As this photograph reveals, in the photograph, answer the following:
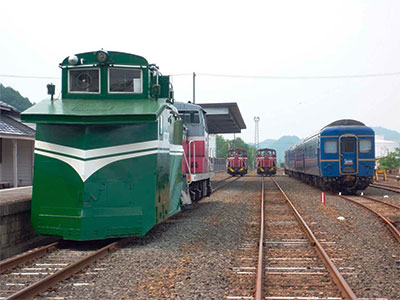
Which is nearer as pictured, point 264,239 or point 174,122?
point 264,239

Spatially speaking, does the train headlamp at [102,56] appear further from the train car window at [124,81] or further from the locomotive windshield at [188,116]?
the locomotive windshield at [188,116]

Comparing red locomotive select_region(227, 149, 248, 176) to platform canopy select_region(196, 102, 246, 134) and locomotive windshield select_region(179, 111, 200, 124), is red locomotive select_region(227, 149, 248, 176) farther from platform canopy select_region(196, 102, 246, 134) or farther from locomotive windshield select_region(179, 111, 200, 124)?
locomotive windshield select_region(179, 111, 200, 124)

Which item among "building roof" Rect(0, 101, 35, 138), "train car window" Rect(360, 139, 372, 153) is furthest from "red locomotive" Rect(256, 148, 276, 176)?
"building roof" Rect(0, 101, 35, 138)

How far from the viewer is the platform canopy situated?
34.8 metres

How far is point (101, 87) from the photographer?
29.9 ft

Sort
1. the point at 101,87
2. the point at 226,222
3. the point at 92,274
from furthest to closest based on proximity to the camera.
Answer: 1. the point at 226,222
2. the point at 101,87
3. the point at 92,274

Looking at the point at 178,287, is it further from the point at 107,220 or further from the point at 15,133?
the point at 15,133

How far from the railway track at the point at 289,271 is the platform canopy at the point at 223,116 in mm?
25122

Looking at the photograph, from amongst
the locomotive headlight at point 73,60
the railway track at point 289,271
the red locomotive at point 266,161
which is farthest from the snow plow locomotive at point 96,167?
the red locomotive at point 266,161

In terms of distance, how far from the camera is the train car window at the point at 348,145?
2027cm

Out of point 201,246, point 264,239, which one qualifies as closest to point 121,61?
point 201,246

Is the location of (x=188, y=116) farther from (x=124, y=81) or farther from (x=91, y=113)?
(x=91, y=113)

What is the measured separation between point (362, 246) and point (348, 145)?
12.7 m

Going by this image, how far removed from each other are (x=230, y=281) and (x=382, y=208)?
10592 millimetres
